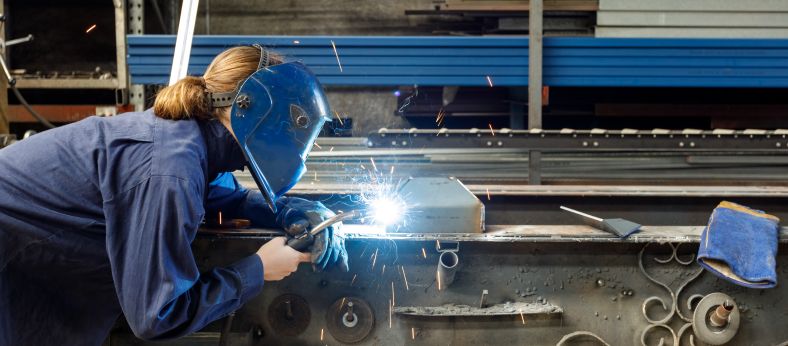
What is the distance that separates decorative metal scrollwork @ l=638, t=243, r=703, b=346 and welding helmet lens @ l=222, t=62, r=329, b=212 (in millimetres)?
1197

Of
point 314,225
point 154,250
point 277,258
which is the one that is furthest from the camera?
point 314,225

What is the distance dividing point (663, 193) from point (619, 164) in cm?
104

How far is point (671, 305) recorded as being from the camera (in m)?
2.44

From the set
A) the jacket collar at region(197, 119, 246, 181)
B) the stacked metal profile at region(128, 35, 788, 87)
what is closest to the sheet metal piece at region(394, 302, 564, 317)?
the jacket collar at region(197, 119, 246, 181)

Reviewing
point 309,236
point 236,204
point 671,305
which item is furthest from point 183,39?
point 671,305

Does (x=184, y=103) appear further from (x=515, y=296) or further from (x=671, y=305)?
(x=671, y=305)

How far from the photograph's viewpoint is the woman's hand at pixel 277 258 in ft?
6.28

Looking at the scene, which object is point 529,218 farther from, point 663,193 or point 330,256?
point 330,256

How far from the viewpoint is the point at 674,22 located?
420cm

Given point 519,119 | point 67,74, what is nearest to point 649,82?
point 519,119

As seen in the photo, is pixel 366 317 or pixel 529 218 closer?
pixel 366 317

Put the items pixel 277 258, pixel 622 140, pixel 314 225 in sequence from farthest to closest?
pixel 622 140
pixel 314 225
pixel 277 258

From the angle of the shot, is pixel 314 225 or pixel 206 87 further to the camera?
pixel 314 225

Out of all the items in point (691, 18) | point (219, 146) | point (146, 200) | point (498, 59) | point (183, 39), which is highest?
point (691, 18)
